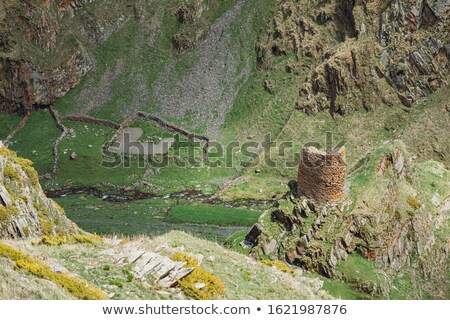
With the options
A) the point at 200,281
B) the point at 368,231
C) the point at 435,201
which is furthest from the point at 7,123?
the point at 200,281

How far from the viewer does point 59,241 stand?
82.9 ft

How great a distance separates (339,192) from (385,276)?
22.6 feet

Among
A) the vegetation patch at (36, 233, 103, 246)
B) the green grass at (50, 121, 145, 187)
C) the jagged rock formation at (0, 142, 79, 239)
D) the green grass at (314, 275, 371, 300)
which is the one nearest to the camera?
the vegetation patch at (36, 233, 103, 246)

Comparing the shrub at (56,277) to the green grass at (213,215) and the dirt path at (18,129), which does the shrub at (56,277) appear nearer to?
the green grass at (213,215)

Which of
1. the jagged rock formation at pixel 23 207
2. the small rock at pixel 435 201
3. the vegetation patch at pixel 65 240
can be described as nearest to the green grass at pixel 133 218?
the small rock at pixel 435 201

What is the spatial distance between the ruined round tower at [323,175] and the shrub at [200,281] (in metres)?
16.3

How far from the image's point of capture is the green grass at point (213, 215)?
59394mm

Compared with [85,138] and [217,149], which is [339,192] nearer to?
[217,149]

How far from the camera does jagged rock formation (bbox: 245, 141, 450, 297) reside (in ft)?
116

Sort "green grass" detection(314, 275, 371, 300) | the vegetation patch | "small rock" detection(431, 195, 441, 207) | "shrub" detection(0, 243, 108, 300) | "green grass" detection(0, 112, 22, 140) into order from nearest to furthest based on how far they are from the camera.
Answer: "shrub" detection(0, 243, 108, 300)
the vegetation patch
"green grass" detection(314, 275, 371, 300)
"small rock" detection(431, 195, 441, 207)
"green grass" detection(0, 112, 22, 140)

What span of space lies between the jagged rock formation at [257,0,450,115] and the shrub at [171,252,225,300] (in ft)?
208

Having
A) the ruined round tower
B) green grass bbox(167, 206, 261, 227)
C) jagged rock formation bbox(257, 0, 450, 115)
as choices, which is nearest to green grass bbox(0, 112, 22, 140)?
green grass bbox(167, 206, 261, 227)

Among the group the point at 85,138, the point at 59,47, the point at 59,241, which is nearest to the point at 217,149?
the point at 85,138

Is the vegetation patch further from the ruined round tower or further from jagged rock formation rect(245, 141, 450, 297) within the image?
the ruined round tower
